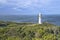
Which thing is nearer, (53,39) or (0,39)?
(53,39)

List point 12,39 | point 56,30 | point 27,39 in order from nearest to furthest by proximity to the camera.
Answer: point 12,39
point 27,39
point 56,30

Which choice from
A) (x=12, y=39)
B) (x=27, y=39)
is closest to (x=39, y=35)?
(x=27, y=39)

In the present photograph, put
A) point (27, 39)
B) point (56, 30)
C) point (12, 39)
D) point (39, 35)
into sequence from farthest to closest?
point (56, 30), point (39, 35), point (27, 39), point (12, 39)

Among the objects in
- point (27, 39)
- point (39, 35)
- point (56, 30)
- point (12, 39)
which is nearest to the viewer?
point (12, 39)

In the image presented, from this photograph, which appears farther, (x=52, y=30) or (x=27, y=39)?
(x=52, y=30)

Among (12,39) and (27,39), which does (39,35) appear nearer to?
(27,39)

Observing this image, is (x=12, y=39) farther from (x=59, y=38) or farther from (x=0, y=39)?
(x=59, y=38)

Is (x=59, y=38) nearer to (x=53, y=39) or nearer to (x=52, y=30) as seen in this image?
(x=53, y=39)

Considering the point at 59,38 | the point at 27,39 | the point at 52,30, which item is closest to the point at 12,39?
the point at 27,39
